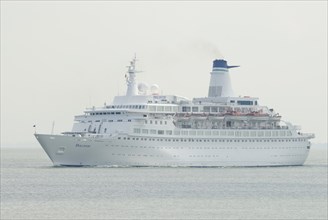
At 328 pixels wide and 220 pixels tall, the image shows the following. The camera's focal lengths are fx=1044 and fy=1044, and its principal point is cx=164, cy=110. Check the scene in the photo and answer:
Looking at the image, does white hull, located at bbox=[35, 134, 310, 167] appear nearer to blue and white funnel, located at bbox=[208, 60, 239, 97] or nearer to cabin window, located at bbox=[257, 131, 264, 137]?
cabin window, located at bbox=[257, 131, 264, 137]

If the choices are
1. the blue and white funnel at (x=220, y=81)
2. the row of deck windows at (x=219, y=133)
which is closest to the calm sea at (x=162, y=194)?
the row of deck windows at (x=219, y=133)

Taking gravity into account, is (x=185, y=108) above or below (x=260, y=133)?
above

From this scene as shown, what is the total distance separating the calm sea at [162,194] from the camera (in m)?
55.2

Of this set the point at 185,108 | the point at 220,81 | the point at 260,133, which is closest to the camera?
the point at 185,108

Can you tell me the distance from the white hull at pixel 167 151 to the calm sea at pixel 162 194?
5.44ft

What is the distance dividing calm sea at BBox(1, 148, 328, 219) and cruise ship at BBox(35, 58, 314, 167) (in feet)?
6.00

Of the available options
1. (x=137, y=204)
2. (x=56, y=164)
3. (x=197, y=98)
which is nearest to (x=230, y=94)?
(x=197, y=98)

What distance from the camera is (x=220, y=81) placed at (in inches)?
4026

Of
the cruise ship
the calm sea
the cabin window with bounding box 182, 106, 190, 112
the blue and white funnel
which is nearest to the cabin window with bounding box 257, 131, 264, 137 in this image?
the cruise ship

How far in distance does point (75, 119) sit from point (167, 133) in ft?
30.6

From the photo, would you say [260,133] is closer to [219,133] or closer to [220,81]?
[219,133]

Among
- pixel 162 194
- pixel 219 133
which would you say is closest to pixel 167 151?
pixel 219 133

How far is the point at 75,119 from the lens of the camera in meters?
95.8

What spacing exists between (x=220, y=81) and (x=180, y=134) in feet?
37.6
